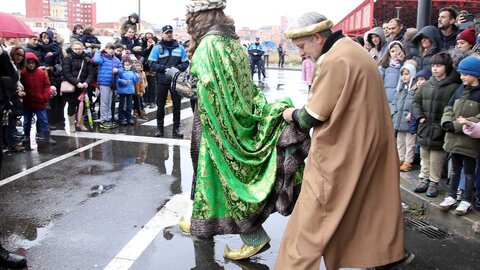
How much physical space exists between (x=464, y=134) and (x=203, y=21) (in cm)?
272

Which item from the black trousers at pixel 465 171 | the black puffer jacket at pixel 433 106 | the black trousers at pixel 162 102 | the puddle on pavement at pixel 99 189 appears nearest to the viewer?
the black trousers at pixel 465 171

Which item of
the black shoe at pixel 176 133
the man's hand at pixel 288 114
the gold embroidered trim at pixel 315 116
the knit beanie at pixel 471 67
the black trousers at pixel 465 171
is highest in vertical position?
the knit beanie at pixel 471 67

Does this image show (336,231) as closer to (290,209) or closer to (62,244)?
(290,209)

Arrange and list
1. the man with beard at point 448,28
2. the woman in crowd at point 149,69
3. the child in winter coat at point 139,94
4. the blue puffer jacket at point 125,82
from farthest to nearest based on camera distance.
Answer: the woman in crowd at point 149,69 < the child in winter coat at point 139,94 < the blue puffer jacket at point 125,82 < the man with beard at point 448,28

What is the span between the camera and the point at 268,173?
371cm

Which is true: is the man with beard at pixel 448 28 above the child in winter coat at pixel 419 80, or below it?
above

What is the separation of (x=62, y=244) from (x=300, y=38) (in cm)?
268

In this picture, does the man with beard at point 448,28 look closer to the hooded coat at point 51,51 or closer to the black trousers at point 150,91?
the hooded coat at point 51,51

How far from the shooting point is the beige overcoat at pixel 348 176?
289 centimetres

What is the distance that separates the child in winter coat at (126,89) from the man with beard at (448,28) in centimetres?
588

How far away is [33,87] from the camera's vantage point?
318 inches

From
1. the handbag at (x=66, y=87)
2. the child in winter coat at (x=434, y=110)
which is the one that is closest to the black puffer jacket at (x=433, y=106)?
the child in winter coat at (x=434, y=110)

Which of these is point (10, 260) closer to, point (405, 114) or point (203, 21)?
point (203, 21)

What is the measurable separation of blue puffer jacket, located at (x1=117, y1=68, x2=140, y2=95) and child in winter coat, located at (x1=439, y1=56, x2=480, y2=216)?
21.8 ft
